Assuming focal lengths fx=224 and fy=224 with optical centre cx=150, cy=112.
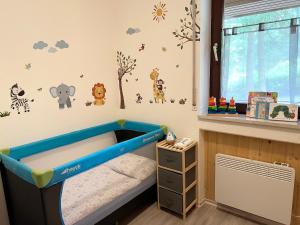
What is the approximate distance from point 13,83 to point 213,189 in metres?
2.09

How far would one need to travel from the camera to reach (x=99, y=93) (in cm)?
255

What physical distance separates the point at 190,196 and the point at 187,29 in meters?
1.58

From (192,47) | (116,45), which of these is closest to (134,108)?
(116,45)

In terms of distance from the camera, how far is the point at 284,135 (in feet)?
5.63

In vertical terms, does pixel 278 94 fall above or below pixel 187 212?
above

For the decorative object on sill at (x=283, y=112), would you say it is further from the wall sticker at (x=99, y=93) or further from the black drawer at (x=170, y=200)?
the wall sticker at (x=99, y=93)

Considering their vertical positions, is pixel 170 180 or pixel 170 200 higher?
pixel 170 180

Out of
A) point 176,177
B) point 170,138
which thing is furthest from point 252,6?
point 176,177

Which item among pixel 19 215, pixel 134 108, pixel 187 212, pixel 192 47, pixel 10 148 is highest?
pixel 192 47

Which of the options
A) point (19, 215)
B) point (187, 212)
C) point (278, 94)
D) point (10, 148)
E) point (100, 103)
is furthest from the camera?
point (100, 103)

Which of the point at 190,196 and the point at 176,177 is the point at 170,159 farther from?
the point at 190,196

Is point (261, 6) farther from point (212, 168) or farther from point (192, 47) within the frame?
point (212, 168)

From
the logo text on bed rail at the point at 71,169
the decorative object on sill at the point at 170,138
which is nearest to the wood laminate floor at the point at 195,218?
the decorative object on sill at the point at 170,138

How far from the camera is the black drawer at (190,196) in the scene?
2103 millimetres
